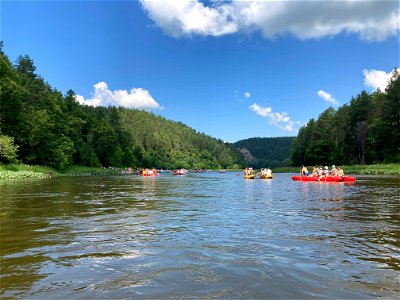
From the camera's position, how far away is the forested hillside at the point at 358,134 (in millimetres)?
80438

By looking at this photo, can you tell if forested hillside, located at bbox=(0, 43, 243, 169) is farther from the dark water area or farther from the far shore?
the dark water area

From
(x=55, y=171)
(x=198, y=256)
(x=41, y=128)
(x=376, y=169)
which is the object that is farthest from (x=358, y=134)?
(x=198, y=256)

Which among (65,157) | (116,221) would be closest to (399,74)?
(65,157)

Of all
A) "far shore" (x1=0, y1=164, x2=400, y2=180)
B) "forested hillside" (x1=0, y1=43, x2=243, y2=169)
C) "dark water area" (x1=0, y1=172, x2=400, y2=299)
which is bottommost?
"dark water area" (x1=0, y1=172, x2=400, y2=299)

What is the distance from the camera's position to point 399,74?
81188mm

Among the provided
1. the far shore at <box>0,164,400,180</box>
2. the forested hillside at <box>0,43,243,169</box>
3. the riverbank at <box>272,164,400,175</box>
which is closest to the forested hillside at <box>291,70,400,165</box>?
the riverbank at <box>272,164,400,175</box>

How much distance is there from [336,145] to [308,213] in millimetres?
96574

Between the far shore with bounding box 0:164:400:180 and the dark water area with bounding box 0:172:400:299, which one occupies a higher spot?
the far shore with bounding box 0:164:400:180

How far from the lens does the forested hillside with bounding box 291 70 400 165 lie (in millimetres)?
80438

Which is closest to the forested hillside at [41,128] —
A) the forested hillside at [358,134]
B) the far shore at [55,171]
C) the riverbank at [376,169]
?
the far shore at [55,171]

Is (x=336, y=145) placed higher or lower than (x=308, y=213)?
higher

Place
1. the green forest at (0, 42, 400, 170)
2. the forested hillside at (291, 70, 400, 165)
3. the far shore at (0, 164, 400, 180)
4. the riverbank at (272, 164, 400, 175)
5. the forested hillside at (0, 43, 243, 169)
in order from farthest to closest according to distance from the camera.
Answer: the forested hillside at (291, 70, 400, 165) → the riverbank at (272, 164, 400, 175) → the green forest at (0, 42, 400, 170) → the forested hillside at (0, 43, 243, 169) → the far shore at (0, 164, 400, 180)

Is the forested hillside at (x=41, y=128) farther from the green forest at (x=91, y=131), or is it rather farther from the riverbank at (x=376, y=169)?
the riverbank at (x=376, y=169)

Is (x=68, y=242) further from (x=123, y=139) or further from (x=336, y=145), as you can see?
(x=123, y=139)
